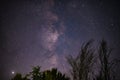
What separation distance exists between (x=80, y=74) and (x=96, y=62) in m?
1.85

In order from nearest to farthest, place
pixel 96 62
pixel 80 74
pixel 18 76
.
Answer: pixel 18 76 → pixel 80 74 → pixel 96 62

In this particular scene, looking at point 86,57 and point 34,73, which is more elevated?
point 86,57

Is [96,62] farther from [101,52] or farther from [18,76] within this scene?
[18,76]

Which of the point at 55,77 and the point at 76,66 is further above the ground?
the point at 76,66

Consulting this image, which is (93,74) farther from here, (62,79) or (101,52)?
(62,79)

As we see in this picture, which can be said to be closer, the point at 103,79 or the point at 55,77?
the point at 55,77

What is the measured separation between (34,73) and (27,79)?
56cm

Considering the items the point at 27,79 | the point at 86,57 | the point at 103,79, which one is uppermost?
the point at 86,57

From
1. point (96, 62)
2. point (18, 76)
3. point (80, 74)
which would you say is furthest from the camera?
point (96, 62)

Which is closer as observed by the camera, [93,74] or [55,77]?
[55,77]

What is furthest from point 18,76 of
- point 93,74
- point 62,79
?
point 93,74

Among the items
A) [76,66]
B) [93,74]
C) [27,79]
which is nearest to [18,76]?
[27,79]

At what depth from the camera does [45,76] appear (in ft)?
36.4

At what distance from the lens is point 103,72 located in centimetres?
1432
